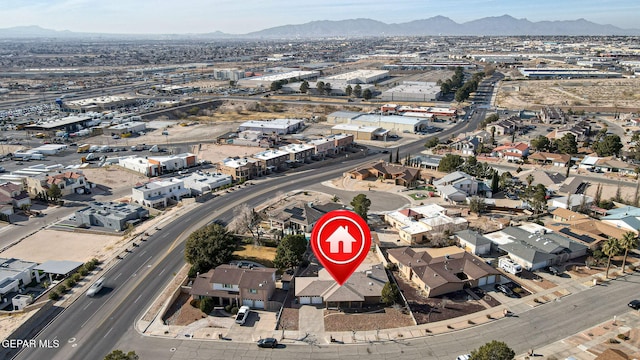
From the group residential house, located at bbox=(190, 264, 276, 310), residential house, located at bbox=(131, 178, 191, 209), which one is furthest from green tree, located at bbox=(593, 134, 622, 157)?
residential house, located at bbox=(131, 178, 191, 209)

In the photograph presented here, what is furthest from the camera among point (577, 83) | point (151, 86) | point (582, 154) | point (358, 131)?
point (151, 86)

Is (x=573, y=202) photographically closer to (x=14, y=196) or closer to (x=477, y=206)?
(x=477, y=206)

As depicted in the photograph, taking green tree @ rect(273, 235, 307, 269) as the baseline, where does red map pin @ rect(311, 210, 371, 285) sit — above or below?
above

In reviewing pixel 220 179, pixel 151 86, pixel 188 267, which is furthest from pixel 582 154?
pixel 151 86

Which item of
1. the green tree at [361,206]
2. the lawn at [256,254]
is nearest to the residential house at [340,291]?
the lawn at [256,254]

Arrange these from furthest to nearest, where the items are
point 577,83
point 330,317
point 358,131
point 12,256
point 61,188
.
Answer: point 577,83 < point 358,131 < point 61,188 < point 12,256 < point 330,317

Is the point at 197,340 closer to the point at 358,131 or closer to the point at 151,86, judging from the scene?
the point at 358,131

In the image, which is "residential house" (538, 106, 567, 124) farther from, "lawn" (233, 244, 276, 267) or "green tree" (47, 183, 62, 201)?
"green tree" (47, 183, 62, 201)
